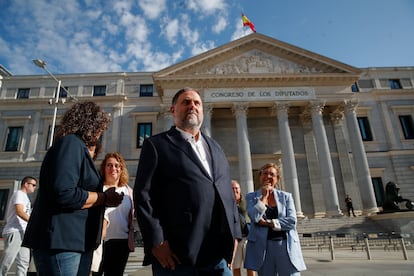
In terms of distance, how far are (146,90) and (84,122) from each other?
26803 mm

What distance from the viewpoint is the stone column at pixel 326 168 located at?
62.4 feet

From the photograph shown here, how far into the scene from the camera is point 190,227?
2.04m

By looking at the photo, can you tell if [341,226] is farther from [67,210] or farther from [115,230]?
[67,210]

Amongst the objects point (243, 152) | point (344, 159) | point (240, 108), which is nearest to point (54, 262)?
point (243, 152)

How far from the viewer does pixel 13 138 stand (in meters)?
26.2

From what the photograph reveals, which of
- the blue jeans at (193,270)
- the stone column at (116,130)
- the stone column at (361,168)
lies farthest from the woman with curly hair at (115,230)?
the stone column at (116,130)

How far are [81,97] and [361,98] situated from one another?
2992 cm

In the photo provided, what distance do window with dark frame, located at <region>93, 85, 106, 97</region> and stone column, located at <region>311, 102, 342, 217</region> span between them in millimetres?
21248

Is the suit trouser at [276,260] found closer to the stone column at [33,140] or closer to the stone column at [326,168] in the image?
the stone column at [326,168]

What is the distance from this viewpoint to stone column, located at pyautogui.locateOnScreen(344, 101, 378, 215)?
19484 mm

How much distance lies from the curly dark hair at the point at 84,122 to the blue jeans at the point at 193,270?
54.5 inches

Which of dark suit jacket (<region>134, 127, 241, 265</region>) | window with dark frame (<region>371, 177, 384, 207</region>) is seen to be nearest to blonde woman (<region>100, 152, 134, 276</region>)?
dark suit jacket (<region>134, 127, 241, 265</region>)

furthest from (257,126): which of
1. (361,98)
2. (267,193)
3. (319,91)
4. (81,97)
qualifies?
(267,193)

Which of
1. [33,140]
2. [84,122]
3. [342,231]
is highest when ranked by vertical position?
[33,140]
